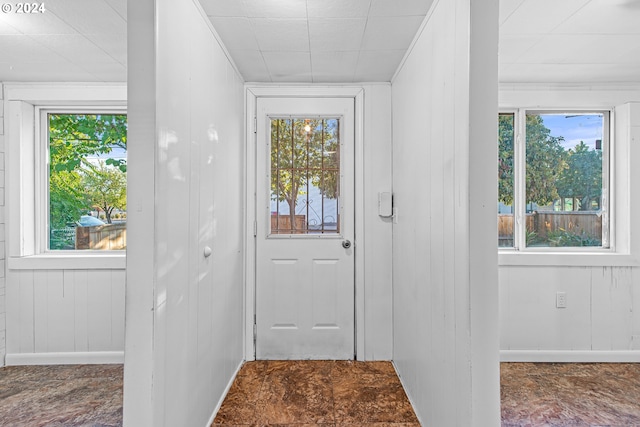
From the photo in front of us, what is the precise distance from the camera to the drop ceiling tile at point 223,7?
1.71 m

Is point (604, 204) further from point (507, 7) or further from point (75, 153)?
point (75, 153)

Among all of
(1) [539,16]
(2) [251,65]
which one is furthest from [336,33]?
(1) [539,16]

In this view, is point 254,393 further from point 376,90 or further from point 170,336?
point 376,90

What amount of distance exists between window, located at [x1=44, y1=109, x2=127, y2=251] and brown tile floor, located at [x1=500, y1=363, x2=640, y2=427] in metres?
3.03

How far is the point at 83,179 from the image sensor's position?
9.50ft

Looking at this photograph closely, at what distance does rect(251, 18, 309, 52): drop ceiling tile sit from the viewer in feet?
6.22

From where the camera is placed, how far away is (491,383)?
131 centimetres

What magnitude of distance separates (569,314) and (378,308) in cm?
146

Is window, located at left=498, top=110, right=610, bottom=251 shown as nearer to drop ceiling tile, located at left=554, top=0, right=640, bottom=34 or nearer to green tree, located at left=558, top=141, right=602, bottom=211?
green tree, located at left=558, top=141, right=602, bottom=211

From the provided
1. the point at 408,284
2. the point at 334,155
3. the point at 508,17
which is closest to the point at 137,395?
the point at 408,284

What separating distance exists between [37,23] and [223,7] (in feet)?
3.28

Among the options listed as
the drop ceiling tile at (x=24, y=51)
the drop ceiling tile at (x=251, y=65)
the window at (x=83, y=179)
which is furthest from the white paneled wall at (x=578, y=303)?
the drop ceiling tile at (x=24, y=51)

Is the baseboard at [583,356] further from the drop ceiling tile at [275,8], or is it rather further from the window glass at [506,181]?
the drop ceiling tile at [275,8]

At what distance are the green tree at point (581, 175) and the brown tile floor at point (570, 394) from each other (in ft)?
4.27
